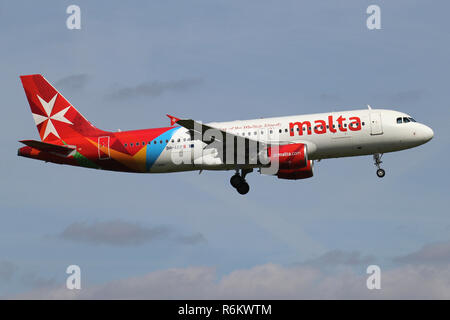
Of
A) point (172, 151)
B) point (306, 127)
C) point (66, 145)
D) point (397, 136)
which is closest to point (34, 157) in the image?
point (66, 145)

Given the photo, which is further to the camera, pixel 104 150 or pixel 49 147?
pixel 104 150

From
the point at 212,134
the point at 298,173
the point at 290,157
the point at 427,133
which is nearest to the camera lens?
the point at 290,157

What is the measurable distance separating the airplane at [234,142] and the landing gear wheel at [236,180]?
76mm

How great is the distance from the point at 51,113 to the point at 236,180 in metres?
15.7

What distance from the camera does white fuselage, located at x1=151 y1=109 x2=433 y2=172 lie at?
5447cm

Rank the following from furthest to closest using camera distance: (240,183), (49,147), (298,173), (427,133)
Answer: (240,183), (49,147), (298,173), (427,133)

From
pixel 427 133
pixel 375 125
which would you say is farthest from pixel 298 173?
pixel 427 133

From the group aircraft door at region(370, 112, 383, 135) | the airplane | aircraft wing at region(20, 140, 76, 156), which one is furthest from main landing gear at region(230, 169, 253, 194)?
aircraft wing at region(20, 140, 76, 156)

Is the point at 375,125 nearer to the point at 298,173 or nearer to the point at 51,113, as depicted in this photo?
the point at 298,173

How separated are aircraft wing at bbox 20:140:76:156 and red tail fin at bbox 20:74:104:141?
189 centimetres

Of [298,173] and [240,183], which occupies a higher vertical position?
[298,173]

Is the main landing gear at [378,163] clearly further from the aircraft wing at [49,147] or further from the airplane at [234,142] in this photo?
the aircraft wing at [49,147]

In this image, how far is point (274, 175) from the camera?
57.1m

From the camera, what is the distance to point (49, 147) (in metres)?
58.9
